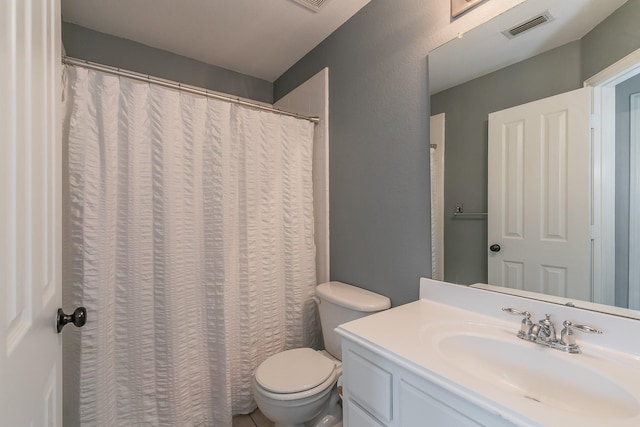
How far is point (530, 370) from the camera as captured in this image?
821mm

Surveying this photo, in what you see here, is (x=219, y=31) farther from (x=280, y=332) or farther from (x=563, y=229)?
(x=563, y=229)

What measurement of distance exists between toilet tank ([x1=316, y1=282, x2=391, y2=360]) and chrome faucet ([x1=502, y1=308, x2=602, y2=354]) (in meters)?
0.60

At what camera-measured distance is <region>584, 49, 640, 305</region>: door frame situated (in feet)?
2.70

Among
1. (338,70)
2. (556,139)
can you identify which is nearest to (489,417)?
(556,139)

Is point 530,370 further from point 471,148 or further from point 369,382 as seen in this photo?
point 471,148

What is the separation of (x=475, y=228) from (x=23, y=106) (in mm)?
1385

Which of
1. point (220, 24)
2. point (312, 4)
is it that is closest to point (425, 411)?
point (312, 4)

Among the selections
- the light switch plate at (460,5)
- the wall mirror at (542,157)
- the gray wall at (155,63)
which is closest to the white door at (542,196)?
the wall mirror at (542,157)

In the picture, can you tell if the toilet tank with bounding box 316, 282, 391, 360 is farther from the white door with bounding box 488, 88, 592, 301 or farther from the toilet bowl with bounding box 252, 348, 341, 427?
the white door with bounding box 488, 88, 592, 301

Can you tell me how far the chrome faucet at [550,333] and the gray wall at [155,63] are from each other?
2.33 m

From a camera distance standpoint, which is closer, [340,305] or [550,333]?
[550,333]

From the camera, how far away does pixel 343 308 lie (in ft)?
4.80

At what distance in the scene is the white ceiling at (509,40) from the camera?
0.88m

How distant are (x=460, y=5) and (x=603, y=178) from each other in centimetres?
84
